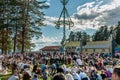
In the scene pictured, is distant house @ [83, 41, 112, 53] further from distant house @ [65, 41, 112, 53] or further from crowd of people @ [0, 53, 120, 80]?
crowd of people @ [0, 53, 120, 80]

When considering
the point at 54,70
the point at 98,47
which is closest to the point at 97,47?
the point at 98,47

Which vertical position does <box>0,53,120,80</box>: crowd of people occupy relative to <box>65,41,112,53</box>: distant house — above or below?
above

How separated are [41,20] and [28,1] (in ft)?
14.4

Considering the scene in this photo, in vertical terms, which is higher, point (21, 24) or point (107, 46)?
point (21, 24)

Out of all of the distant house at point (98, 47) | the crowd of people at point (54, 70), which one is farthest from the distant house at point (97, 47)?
the crowd of people at point (54, 70)

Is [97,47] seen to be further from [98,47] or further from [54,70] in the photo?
[54,70]

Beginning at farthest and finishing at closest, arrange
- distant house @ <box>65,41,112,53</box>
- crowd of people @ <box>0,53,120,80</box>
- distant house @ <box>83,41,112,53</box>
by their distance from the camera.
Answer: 1. distant house @ <box>65,41,112,53</box>
2. distant house @ <box>83,41,112,53</box>
3. crowd of people @ <box>0,53,120,80</box>

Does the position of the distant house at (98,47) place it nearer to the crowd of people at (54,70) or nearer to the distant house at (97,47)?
the distant house at (97,47)

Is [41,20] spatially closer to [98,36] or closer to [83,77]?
[83,77]

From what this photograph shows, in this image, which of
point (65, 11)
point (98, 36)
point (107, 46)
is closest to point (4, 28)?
point (65, 11)

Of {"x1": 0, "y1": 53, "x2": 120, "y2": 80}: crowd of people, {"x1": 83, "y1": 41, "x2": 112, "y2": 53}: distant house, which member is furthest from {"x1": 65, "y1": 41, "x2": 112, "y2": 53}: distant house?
{"x1": 0, "y1": 53, "x2": 120, "y2": 80}: crowd of people

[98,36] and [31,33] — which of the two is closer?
[31,33]

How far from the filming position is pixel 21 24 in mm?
61938

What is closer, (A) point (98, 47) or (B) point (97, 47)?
(A) point (98, 47)
